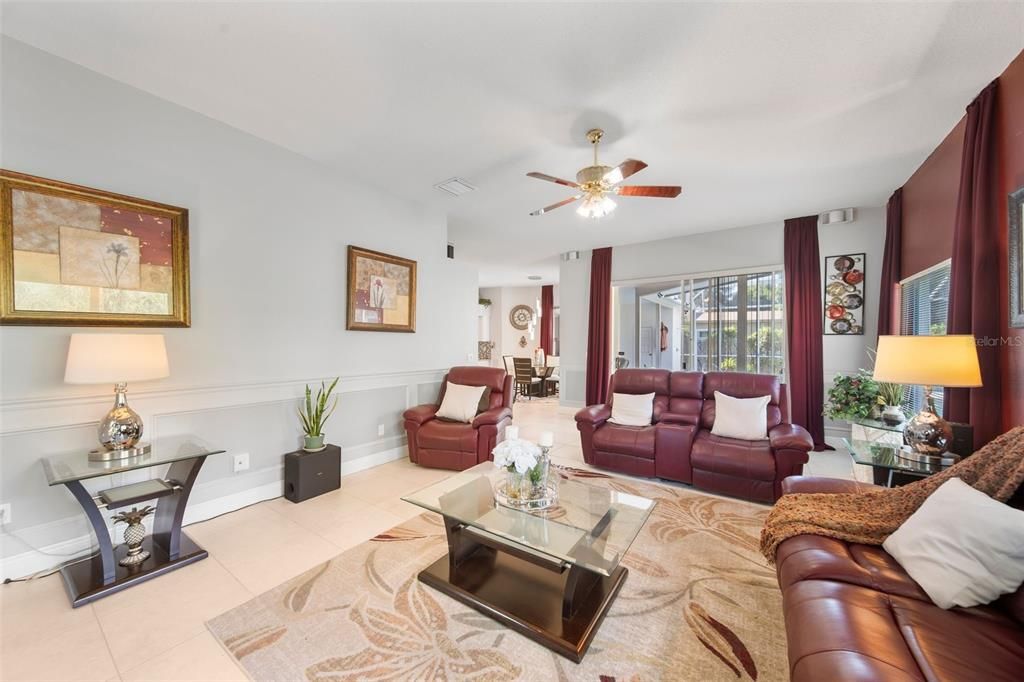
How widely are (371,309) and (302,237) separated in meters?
0.91

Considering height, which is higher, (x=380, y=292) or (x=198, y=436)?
(x=380, y=292)

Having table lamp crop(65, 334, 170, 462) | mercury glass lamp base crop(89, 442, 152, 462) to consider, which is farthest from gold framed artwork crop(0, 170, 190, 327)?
mercury glass lamp base crop(89, 442, 152, 462)

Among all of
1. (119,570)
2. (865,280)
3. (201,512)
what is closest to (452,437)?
(201,512)

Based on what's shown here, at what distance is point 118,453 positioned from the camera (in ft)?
7.21

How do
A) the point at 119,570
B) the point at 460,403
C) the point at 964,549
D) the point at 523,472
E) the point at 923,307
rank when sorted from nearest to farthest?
the point at 964,549 → the point at 523,472 → the point at 119,570 → the point at 923,307 → the point at 460,403

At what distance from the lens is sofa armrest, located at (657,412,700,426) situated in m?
3.72

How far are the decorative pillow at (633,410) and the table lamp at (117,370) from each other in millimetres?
3601

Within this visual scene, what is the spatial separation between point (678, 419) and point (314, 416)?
3.34m

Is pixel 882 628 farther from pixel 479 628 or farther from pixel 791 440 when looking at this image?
pixel 791 440

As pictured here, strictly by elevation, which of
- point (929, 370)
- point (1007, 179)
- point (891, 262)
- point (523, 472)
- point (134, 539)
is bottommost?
point (134, 539)

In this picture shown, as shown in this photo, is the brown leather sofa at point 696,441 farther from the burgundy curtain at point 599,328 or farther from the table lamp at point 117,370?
the table lamp at point 117,370

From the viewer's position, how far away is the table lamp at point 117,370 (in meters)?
2.03

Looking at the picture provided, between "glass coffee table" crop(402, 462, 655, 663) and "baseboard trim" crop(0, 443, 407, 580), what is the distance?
1745 millimetres

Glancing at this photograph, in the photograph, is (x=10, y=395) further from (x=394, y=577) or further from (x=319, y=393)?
(x=394, y=577)
